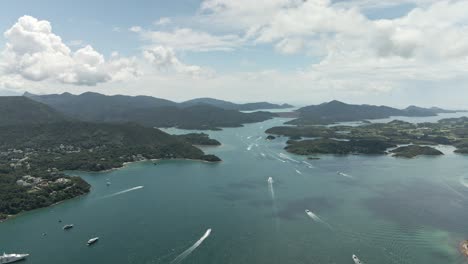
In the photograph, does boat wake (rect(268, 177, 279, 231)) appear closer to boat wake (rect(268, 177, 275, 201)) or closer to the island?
boat wake (rect(268, 177, 275, 201))

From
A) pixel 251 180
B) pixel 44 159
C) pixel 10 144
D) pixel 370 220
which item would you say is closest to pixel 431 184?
pixel 370 220

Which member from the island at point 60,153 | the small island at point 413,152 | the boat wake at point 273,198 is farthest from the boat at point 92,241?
the small island at point 413,152

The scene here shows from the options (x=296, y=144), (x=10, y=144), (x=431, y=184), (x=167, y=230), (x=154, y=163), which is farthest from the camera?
(x=296, y=144)

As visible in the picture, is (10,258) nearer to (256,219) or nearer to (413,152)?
(256,219)

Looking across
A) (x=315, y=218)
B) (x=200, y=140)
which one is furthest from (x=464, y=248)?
(x=200, y=140)

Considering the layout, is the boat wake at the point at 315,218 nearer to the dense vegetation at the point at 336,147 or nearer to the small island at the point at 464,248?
the small island at the point at 464,248

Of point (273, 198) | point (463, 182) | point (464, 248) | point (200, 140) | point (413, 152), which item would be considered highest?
point (200, 140)

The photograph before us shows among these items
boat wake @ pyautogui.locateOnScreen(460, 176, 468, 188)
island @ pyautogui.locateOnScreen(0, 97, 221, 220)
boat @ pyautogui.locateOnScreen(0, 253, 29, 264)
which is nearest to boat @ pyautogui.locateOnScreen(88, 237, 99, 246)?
boat @ pyautogui.locateOnScreen(0, 253, 29, 264)

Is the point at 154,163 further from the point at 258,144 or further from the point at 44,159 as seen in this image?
the point at 258,144
